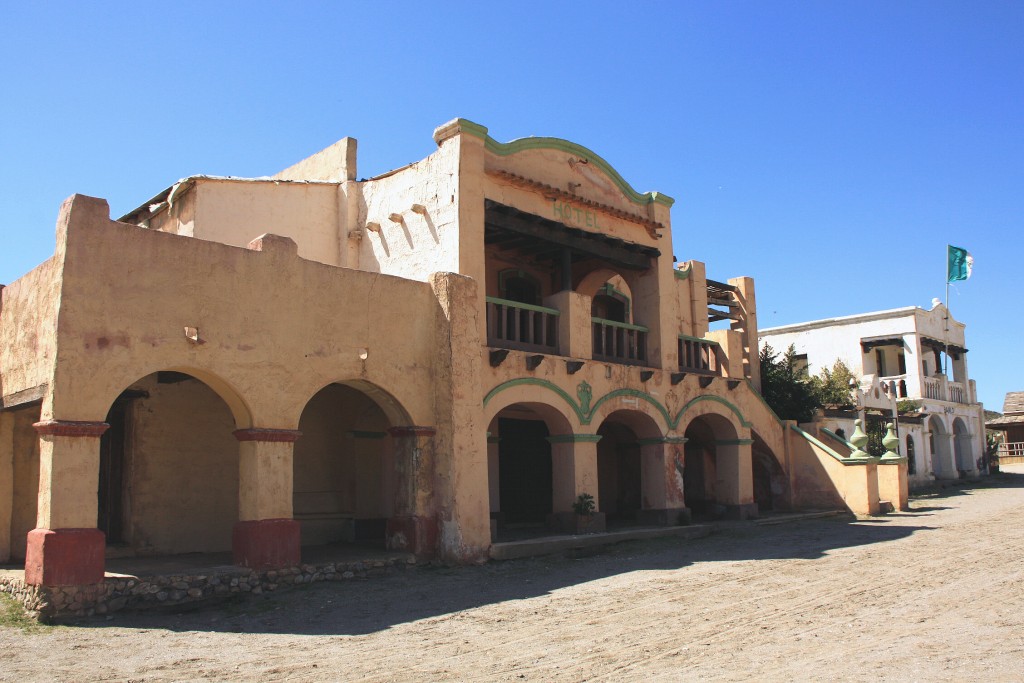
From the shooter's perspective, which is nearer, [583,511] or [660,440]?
[583,511]

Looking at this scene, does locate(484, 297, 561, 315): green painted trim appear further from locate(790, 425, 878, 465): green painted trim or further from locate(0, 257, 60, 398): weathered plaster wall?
locate(790, 425, 878, 465): green painted trim

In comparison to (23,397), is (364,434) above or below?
below

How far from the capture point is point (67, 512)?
8898 mm

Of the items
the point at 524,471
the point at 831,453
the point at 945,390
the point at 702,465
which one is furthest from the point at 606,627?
the point at 945,390

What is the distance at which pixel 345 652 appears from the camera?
765 centimetres

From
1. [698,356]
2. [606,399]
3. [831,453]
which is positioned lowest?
[831,453]

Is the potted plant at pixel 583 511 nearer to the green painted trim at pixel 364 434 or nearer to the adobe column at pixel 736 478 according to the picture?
the green painted trim at pixel 364 434

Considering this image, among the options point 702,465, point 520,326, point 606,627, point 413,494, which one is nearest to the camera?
point 606,627

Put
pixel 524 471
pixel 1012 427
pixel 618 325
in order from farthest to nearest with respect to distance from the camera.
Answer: pixel 1012 427 < pixel 524 471 < pixel 618 325

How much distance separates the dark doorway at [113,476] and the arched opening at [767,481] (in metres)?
13.4

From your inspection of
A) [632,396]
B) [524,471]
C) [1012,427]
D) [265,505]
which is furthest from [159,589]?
[1012,427]

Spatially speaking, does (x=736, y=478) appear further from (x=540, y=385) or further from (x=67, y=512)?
(x=67, y=512)

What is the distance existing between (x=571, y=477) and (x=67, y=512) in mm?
8105

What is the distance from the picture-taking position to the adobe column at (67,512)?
345 inches
